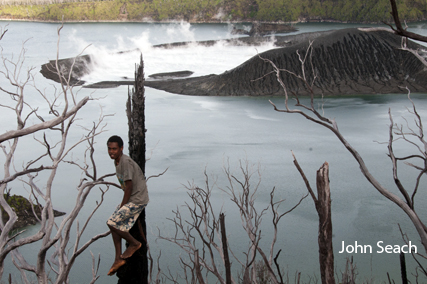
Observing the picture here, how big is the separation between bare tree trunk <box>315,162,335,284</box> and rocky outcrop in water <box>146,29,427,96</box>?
21967 mm

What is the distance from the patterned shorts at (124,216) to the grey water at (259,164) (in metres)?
2.92

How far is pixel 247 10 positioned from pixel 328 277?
45.1 metres

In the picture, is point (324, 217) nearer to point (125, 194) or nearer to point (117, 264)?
point (125, 194)

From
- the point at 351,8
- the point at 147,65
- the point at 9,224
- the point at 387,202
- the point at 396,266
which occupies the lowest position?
the point at 396,266

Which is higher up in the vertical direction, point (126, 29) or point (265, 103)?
point (126, 29)

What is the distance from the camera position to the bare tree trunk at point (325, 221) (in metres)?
4.53

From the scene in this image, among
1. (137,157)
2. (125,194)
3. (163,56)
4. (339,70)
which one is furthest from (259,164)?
(163,56)

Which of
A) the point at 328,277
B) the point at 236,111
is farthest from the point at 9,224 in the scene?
the point at 236,111

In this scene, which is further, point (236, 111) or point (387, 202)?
point (236, 111)

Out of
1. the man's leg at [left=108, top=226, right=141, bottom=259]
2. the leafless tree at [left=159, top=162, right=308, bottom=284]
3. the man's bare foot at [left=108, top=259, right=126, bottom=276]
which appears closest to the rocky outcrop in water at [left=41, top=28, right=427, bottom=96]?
the leafless tree at [left=159, top=162, right=308, bottom=284]

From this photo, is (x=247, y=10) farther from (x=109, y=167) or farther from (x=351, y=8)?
(x=109, y=167)

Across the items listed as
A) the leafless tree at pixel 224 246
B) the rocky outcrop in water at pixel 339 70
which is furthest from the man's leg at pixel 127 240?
the rocky outcrop in water at pixel 339 70

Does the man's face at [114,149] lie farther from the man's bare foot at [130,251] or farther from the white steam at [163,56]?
the white steam at [163,56]

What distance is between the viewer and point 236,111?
2427cm
